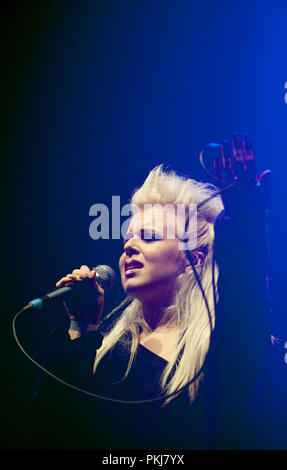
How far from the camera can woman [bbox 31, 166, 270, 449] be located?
5.64 feet

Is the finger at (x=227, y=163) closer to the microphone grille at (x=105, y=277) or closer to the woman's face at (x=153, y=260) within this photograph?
the woman's face at (x=153, y=260)

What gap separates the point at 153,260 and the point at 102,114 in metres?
0.89

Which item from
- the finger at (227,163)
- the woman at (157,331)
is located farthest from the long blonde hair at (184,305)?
the finger at (227,163)

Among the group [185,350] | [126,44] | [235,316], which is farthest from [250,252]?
[126,44]

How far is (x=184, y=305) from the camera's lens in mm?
1868

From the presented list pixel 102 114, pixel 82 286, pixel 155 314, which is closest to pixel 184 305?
pixel 155 314

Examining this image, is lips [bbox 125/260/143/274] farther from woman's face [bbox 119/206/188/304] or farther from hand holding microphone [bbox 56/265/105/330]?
hand holding microphone [bbox 56/265/105/330]

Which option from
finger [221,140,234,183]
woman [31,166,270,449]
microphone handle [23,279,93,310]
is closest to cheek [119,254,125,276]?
woman [31,166,270,449]

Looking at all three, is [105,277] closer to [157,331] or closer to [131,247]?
[131,247]

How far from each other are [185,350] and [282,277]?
20.5 inches

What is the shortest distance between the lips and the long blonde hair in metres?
0.16

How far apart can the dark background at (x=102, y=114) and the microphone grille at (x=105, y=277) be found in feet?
0.42

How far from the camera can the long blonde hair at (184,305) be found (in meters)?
1.74

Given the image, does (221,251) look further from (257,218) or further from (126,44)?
(126,44)
